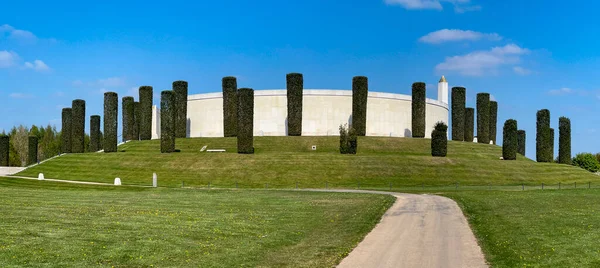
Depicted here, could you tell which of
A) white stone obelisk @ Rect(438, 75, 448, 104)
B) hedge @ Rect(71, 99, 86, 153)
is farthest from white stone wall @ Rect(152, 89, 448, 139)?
hedge @ Rect(71, 99, 86, 153)

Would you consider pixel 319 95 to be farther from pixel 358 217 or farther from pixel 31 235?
pixel 31 235

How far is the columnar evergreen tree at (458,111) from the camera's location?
87.4 m

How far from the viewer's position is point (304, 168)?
201 ft

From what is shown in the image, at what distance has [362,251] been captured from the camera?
17.8 meters

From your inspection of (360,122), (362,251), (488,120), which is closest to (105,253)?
(362,251)

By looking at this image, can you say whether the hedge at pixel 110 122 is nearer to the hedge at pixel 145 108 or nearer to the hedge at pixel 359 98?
the hedge at pixel 145 108

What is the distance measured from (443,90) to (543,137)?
29.5 metres

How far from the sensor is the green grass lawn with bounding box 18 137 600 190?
190ft

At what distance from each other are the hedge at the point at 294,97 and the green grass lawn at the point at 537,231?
1830 inches

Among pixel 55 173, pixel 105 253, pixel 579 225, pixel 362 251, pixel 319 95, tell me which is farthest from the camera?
pixel 319 95

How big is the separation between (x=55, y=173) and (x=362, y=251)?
185 ft

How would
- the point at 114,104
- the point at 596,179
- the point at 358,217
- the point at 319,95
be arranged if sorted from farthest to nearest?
the point at 319,95
the point at 114,104
the point at 596,179
the point at 358,217

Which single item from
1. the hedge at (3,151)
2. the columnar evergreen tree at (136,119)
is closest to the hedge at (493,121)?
the columnar evergreen tree at (136,119)

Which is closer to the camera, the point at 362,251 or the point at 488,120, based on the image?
the point at 362,251
